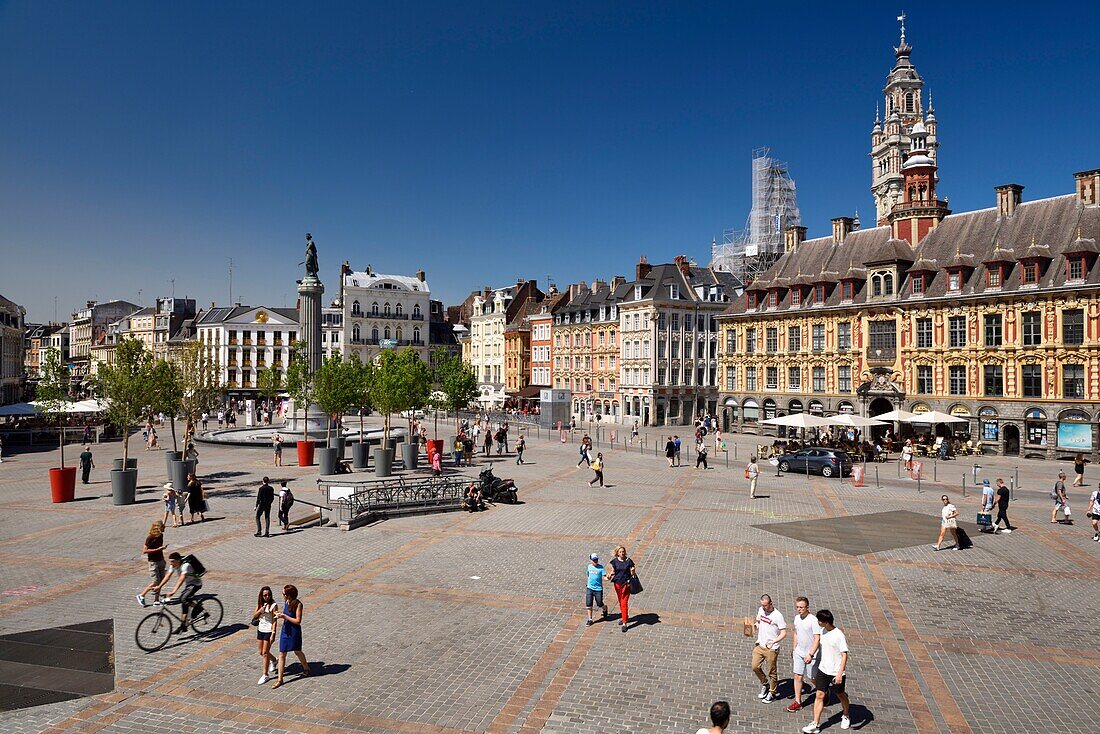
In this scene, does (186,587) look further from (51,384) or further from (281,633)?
(51,384)

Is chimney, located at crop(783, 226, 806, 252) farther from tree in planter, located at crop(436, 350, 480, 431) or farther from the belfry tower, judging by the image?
the belfry tower

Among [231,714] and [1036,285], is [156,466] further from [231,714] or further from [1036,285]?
[1036,285]

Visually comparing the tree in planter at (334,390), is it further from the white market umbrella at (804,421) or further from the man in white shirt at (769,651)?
the man in white shirt at (769,651)

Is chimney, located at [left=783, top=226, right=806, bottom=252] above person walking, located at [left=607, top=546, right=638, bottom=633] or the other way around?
above

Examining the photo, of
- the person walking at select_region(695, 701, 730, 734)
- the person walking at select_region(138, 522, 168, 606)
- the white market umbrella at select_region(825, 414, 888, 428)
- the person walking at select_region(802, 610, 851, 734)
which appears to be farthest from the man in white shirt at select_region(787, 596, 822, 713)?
the white market umbrella at select_region(825, 414, 888, 428)

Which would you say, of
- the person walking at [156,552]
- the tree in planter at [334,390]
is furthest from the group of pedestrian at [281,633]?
the tree in planter at [334,390]

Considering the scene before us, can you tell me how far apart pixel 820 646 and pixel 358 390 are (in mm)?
31360

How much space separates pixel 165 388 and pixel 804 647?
1025 inches

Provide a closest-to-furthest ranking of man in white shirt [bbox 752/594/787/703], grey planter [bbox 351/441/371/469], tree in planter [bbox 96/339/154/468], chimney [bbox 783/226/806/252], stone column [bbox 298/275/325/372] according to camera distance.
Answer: man in white shirt [bbox 752/594/787/703], tree in planter [bbox 96/339/154/468], grey planter [bbox 351/441/371/469], stone column [bbox 298/275/325/372], chimney [bbox 783/226/806/252]

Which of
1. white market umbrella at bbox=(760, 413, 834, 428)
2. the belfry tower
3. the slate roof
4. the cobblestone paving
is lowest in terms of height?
the cobblestone paving

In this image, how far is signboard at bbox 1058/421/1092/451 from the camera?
38688mm

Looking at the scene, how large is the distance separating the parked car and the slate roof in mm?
16640

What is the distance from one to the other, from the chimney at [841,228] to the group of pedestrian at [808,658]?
160ft

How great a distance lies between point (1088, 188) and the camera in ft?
136
